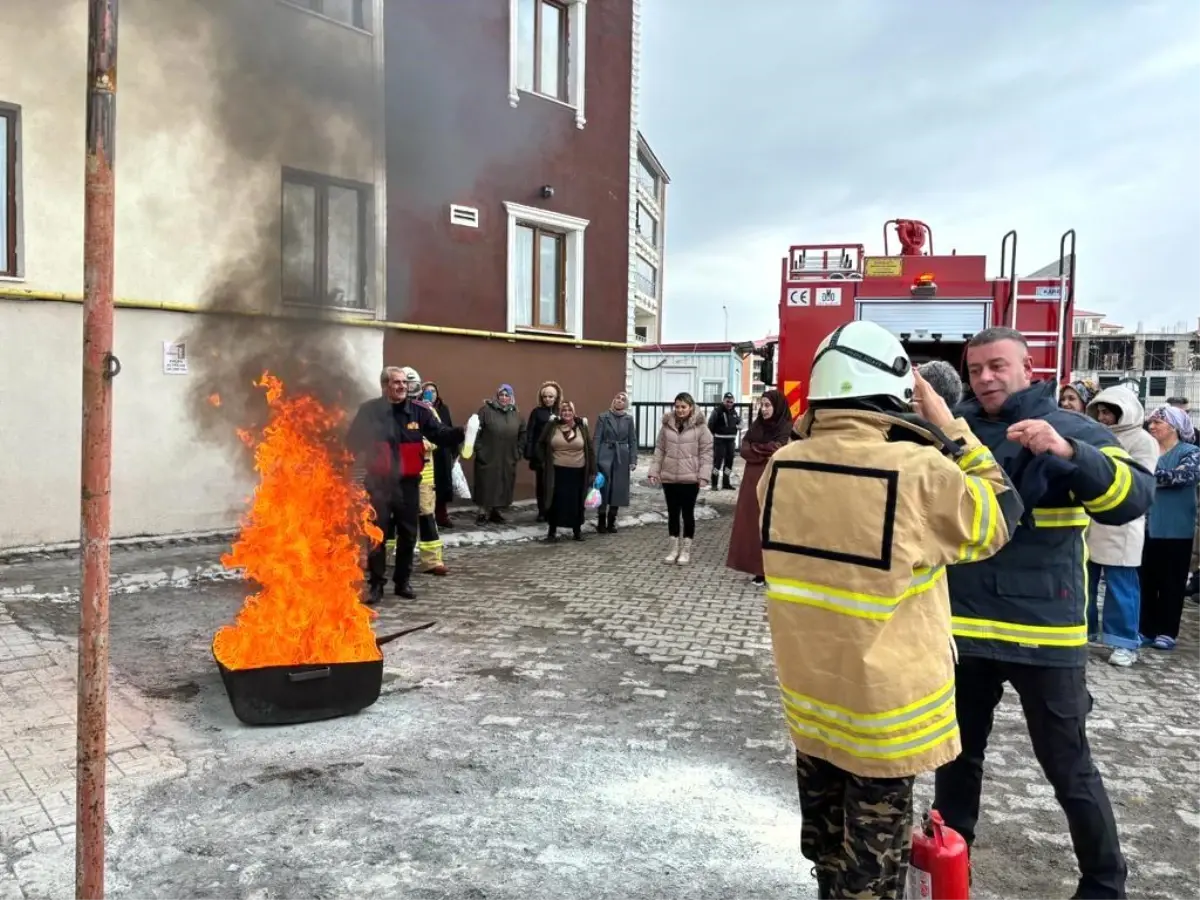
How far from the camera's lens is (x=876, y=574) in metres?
2.00

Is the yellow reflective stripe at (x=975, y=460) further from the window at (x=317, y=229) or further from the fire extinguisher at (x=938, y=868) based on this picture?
the window at (x=317, y=229)

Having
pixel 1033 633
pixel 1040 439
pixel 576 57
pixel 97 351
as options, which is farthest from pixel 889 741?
pixel 576 57

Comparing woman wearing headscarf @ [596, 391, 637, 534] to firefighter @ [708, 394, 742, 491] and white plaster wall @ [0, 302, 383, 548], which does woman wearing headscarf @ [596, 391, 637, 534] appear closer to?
white plaster wall @ [0, 302, 383, 548]

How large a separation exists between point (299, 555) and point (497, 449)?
20.5ft

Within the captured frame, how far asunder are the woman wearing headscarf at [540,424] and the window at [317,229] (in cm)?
397

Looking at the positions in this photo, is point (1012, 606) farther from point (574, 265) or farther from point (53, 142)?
point (574, 265)

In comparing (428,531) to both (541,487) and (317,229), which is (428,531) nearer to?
(541,487)

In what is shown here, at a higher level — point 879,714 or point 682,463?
point 682,463

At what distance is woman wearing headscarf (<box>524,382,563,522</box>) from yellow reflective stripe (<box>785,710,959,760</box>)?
27.5 feet

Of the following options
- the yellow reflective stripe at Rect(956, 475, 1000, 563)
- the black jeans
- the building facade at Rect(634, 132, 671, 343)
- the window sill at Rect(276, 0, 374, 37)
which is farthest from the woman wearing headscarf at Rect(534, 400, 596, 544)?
the building facade at Rect(634, 132, 671, 343)

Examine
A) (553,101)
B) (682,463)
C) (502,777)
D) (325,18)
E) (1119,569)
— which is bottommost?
(502,777)

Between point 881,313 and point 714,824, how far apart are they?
295 inches

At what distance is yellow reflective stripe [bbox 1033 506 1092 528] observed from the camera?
2686mm

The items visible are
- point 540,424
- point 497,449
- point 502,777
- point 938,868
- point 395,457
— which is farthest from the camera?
point 497,449
